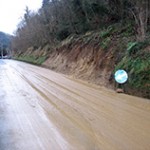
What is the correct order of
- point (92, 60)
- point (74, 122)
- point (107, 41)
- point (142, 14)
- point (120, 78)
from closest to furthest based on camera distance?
point (74, 122), point (120, 78), point (142, 14), point (107, 41), point (92, 60)

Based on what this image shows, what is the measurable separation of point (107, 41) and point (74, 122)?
919 centimetres

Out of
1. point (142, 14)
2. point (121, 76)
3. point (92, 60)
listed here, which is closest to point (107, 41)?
point (92, 60)

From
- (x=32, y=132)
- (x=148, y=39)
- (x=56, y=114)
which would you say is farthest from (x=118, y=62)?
(x=32, y=132)

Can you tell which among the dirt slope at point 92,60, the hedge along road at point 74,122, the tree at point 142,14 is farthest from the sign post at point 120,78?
the tree at point 142,14

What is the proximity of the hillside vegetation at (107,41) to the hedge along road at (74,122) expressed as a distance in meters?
1.38

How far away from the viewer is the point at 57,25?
2962cm

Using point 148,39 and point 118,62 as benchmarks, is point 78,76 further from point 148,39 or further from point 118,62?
point 148,39

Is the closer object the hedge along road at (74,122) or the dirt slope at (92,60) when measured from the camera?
the hedge along road at (74,122)

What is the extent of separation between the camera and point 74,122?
256 inches

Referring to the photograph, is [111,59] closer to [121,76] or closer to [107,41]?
[107,41]

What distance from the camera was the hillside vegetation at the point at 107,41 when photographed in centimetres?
1045

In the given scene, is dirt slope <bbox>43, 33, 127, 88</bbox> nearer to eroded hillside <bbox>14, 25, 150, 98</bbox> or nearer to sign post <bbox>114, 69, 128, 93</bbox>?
eroded hillside <bbox>14, 25, 150, 98</bbox>

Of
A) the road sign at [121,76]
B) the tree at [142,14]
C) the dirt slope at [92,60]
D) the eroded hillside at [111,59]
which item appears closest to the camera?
→ the eroded hillside at [111,59]

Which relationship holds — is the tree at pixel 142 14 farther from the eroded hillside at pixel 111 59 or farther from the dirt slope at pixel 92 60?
the dirt slope at pixel 92 60
